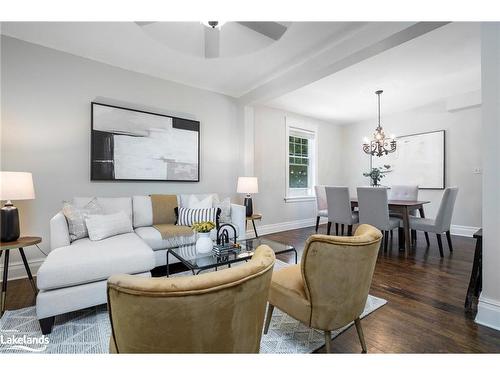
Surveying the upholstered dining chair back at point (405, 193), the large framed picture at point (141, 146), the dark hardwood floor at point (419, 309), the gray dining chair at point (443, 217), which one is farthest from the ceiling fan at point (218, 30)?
the upholstered dining chair back at point (405, 193)

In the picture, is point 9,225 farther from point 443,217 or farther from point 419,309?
point 443,217

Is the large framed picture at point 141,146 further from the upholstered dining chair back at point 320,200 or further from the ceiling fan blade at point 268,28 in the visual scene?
the upholstered dining chair back at point 320,200

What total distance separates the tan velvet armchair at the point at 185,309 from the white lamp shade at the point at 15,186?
2092 millimetres

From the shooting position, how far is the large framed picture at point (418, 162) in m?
4.40

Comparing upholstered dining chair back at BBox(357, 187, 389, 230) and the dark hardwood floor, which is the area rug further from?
upholstered dining chair back at BBox(357, 187, 389, 230)

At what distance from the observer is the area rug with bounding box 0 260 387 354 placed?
1396mm

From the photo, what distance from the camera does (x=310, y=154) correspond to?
5.42 meters

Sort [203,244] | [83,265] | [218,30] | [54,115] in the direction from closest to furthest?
[83,265]
[218,30]
[203,244]
[54,115]

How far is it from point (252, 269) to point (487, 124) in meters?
1.96

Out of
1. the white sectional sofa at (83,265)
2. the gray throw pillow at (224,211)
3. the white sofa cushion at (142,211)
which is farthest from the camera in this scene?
the gray throw pillow at (224,211)

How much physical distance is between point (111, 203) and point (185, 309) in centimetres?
254

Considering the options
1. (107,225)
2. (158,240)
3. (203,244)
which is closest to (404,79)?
(203,244)

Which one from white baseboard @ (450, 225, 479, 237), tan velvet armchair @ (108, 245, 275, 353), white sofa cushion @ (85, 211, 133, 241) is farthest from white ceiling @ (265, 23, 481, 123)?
white sofa cushion @ (85, 211, 133, 241)
